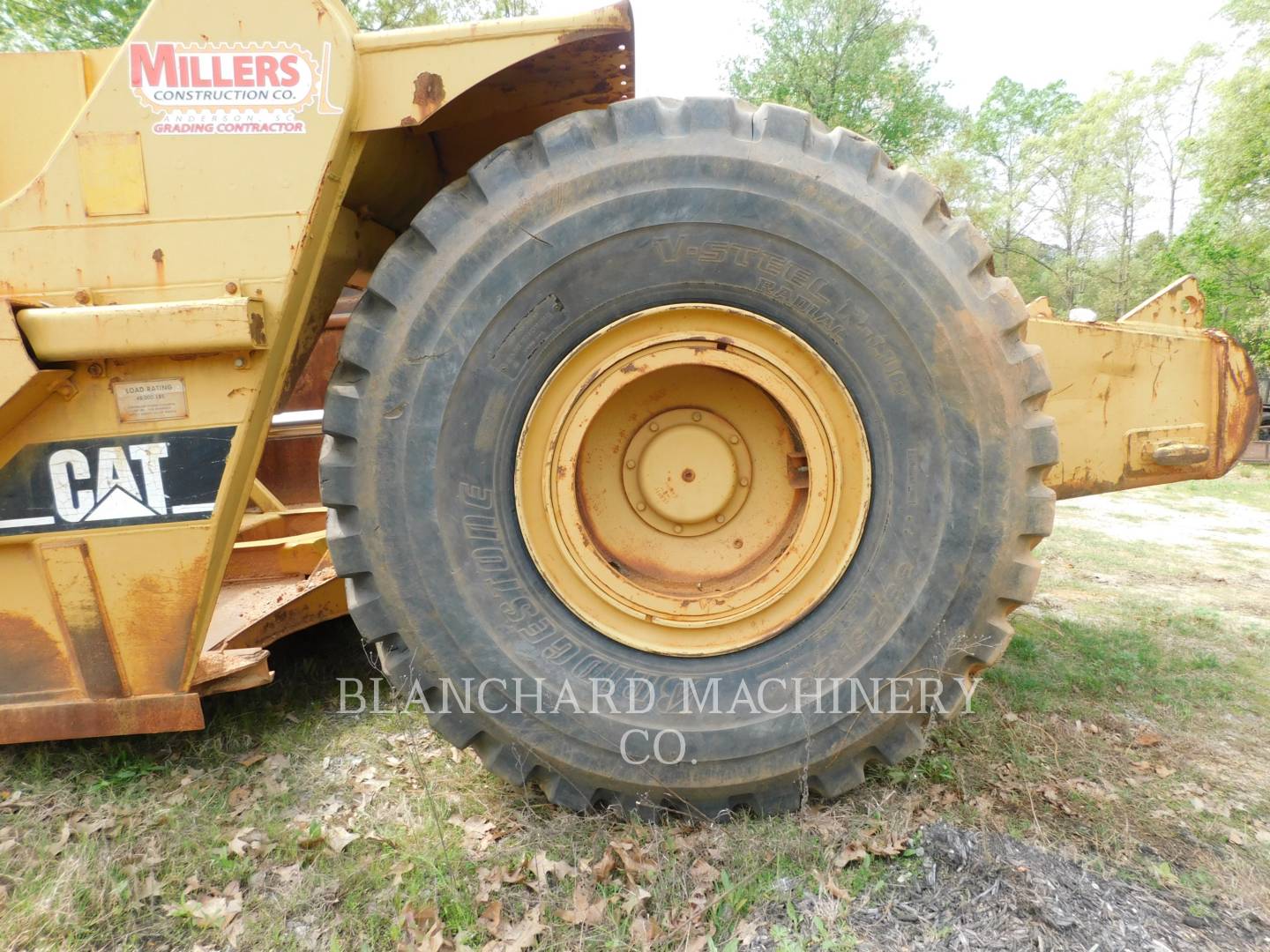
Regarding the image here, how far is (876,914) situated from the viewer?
185 centimetres

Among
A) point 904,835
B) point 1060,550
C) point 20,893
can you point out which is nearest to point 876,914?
point 904,835

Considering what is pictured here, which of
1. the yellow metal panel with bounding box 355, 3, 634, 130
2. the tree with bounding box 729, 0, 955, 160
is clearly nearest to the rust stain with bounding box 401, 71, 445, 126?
the yellow metal panel with bounding box 355, 3, 634, 130

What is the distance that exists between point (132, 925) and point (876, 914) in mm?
1899

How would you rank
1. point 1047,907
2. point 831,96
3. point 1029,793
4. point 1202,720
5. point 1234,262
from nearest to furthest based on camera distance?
point 1047,907 < point 1029,793 < point 1202,720 < point 1234,262 < point 831,96

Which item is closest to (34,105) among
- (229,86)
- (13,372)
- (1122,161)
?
(229,86)

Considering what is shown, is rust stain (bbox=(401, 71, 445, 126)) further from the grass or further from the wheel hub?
the grass

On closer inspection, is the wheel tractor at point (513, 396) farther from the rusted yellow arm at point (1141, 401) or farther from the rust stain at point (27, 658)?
the rusted yellow arm at point (1141, 401)

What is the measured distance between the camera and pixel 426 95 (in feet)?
6.69

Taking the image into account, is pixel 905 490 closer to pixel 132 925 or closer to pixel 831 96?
pixel 132 925

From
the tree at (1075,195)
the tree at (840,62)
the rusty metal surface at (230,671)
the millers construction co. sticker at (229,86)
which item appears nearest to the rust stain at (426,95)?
the millers construction co. sticker at (229,86)

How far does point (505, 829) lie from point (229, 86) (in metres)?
2.23

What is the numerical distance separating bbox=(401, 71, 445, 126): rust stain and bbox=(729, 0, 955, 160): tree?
82.1 feet

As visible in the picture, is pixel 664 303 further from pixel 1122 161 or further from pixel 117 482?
pixel 1122 161

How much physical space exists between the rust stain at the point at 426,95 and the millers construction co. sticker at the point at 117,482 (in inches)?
40.3
